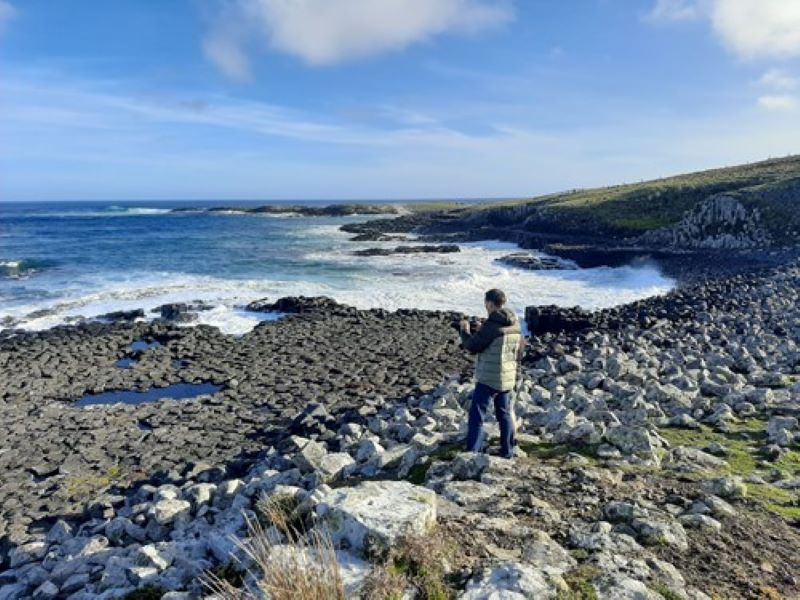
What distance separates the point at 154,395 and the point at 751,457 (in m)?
14.8

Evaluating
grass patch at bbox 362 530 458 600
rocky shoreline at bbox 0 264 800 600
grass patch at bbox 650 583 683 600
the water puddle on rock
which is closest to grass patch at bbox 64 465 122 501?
rocky shoreline at bbox 0 264 800 600

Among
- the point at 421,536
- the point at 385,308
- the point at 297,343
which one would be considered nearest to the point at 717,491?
the point at 421,536

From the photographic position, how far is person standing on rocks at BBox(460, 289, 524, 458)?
760cm

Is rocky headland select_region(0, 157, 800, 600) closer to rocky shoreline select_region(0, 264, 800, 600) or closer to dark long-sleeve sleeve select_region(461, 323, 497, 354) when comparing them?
rocky shoreline select_region(0, 264, 800, 600)

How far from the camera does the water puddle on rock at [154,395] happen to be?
16594 mm

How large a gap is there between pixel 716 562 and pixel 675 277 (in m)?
35.3

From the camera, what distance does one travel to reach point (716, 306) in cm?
2264

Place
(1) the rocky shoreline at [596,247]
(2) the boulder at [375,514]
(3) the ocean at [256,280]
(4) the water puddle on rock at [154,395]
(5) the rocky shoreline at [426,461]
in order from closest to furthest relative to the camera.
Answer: (2) the boulder at [375,514] < (5) the rocky shoreline at [426,461] < (4) the water puddle on rock at [154,395] < (3) the ocean at [256,280] < (1) the rocky shoreline at [596,247]

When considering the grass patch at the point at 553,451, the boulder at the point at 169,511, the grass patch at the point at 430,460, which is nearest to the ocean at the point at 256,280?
the boulder at the point at 169,511

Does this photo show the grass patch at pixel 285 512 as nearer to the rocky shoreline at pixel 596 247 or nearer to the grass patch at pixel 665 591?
the grass patch at pixel 665 591

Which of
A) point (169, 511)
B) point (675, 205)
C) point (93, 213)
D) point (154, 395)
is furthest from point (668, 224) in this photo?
point (93, 213)

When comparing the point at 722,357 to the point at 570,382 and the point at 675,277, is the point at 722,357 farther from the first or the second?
the point at 675,277

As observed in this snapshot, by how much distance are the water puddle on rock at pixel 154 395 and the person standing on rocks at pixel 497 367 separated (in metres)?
11.1

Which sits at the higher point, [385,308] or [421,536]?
[421,536]
